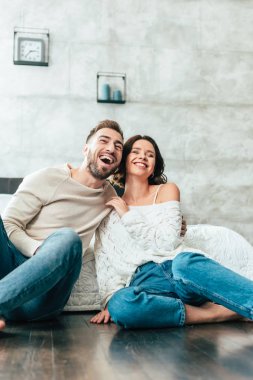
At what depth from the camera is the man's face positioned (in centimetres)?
226

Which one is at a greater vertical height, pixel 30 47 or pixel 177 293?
pixel 30 47

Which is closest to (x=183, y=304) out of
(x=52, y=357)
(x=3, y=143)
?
(x=52, y=357)

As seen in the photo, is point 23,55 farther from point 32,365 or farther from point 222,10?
point 32,365

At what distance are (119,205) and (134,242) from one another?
195 millimetres

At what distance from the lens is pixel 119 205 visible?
2262 millimetres

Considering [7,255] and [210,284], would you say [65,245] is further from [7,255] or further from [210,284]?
[210,284]

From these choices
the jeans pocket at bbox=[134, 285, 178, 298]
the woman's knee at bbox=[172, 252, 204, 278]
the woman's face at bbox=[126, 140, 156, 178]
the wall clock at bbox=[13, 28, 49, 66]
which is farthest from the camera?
the wall clock at bbox=[13, 28, 49, 66]

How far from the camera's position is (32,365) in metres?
1.34

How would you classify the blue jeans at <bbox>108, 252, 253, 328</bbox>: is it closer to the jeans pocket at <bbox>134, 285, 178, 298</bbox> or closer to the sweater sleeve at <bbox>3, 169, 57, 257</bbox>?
the jeans pocket at <bbox>134, 285, 178, 298</bbox>

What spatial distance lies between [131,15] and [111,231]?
2252 mm

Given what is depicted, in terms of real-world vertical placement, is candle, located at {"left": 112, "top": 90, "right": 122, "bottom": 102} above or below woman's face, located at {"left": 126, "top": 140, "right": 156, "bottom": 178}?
above

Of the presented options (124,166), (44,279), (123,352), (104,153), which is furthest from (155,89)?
(123,352)

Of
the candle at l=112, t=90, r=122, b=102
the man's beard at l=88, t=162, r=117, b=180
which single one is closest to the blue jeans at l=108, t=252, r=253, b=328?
the man's beard at l=88, t=162, r=117, b=180

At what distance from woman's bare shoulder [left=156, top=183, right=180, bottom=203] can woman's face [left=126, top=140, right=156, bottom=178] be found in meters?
0.13
